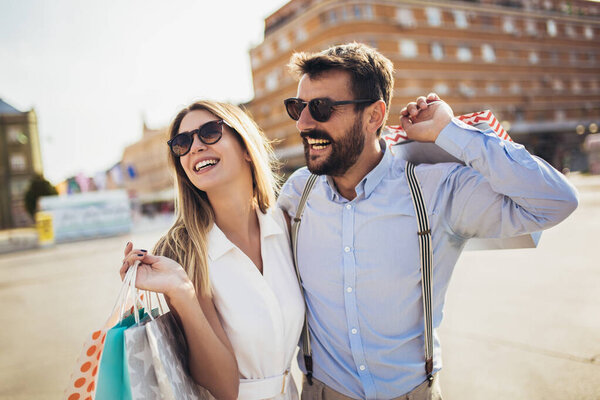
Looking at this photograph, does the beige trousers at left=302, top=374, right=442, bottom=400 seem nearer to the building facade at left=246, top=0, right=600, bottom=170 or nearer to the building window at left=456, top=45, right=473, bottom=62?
the building facade at left=246, top=0, right=600, bottom=170

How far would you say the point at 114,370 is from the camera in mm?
1211

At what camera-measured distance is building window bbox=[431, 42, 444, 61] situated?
1285 inches

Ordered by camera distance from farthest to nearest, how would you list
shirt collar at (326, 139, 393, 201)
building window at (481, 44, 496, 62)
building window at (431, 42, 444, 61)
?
1. building window at (481, 44, 496, 62)
2. building window at (431, 42, 444, 61)
3. shirt collar at (326, 139, 393, 201)

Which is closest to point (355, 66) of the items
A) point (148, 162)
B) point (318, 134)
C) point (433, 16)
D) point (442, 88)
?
point (318, 134)

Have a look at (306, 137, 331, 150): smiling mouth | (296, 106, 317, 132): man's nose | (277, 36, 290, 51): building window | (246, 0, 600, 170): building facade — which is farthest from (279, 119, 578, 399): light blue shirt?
(277, 36, 290, 51): building window

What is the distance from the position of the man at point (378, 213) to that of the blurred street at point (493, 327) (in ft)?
5.48

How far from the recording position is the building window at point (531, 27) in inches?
1459

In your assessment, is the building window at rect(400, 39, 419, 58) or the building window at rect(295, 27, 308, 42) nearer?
the building window at rect(400, 39, 419, 58)

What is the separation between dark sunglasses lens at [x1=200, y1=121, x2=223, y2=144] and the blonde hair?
72 mm

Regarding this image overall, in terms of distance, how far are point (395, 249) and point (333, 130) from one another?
0.61 metres

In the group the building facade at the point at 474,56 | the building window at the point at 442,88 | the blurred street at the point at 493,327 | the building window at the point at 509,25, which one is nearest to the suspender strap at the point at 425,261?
the blurred street at the point at 493,327

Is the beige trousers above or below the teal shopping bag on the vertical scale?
below

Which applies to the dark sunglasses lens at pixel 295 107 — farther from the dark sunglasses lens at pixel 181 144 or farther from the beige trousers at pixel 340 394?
the beige trousers at pixel 340 394

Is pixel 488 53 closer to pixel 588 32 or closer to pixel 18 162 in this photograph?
pixel 588 32
